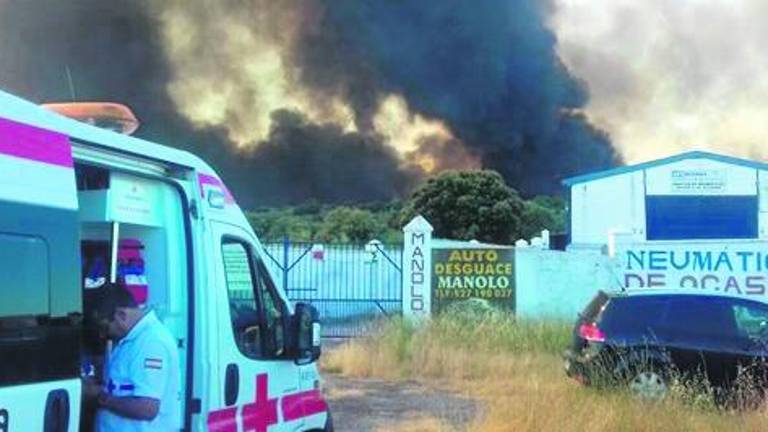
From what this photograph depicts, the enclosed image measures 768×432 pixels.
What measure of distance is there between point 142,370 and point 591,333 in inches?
343

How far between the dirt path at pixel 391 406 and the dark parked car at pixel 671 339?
4.84 ft

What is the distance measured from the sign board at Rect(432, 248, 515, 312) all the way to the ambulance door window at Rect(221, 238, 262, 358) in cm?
1711

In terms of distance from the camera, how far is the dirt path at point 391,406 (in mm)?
11079

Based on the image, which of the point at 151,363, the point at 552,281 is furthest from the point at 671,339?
the point at 552,281

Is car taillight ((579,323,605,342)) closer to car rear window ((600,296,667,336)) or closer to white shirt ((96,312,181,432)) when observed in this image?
car rear window ((600,296,667,336))

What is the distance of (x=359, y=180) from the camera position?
90.6 m

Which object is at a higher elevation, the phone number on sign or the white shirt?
the white shirt

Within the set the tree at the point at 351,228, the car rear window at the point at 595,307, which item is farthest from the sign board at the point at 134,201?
the tree at the point at 351,228

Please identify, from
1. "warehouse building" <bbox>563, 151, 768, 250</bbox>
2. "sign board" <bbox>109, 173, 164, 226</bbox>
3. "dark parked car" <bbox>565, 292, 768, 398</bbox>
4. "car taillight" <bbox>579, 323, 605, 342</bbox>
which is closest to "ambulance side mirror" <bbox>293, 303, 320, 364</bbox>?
"sign board" <bbox>109, 173, 164, 226</bbox>

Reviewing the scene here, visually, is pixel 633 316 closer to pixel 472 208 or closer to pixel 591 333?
pixel 591 333

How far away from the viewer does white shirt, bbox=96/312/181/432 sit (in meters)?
4.18

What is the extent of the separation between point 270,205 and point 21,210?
273 feet

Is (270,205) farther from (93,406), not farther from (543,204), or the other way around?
(93,406)

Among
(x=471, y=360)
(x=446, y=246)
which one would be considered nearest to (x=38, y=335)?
(x=471, y=360)
